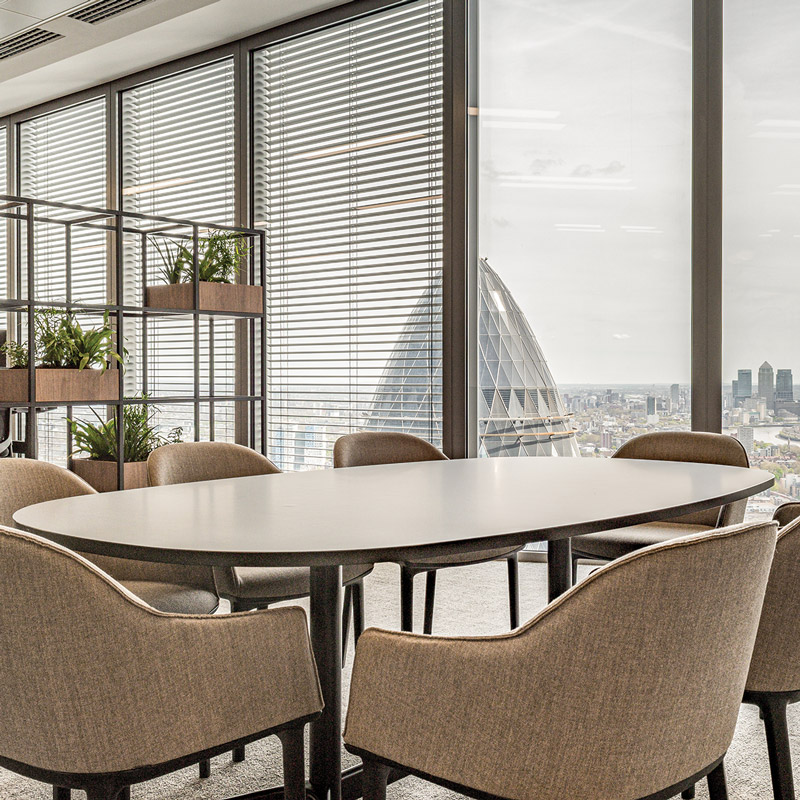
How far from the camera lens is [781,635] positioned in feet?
4.89

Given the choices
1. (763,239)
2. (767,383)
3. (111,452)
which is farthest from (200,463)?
(763,239)

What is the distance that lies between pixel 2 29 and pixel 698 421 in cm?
424

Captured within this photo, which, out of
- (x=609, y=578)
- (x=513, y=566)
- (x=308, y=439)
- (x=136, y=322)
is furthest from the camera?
(x=136, y=322)

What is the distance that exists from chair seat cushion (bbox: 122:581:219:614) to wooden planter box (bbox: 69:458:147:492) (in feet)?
7.09

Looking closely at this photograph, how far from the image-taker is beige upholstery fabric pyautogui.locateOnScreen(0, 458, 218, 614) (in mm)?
2109

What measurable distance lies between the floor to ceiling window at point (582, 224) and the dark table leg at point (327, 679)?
2.75 metres

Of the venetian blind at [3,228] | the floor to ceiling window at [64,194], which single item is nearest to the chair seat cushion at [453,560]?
the floor to ceiling window at [64,194]

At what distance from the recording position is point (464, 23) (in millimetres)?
4324

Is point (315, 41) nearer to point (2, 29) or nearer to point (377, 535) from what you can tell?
point (2, 29)

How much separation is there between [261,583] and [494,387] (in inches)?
99.6

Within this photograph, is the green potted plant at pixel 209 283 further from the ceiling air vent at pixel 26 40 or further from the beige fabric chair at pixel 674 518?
the beige fabric chair at pixel 674 518

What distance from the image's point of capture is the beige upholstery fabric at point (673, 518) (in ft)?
8.43

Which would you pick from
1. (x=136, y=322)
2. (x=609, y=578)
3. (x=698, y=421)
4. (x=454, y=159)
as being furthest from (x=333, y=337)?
(x=609, y=578)

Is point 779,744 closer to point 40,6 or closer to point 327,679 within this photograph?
point 327,679
